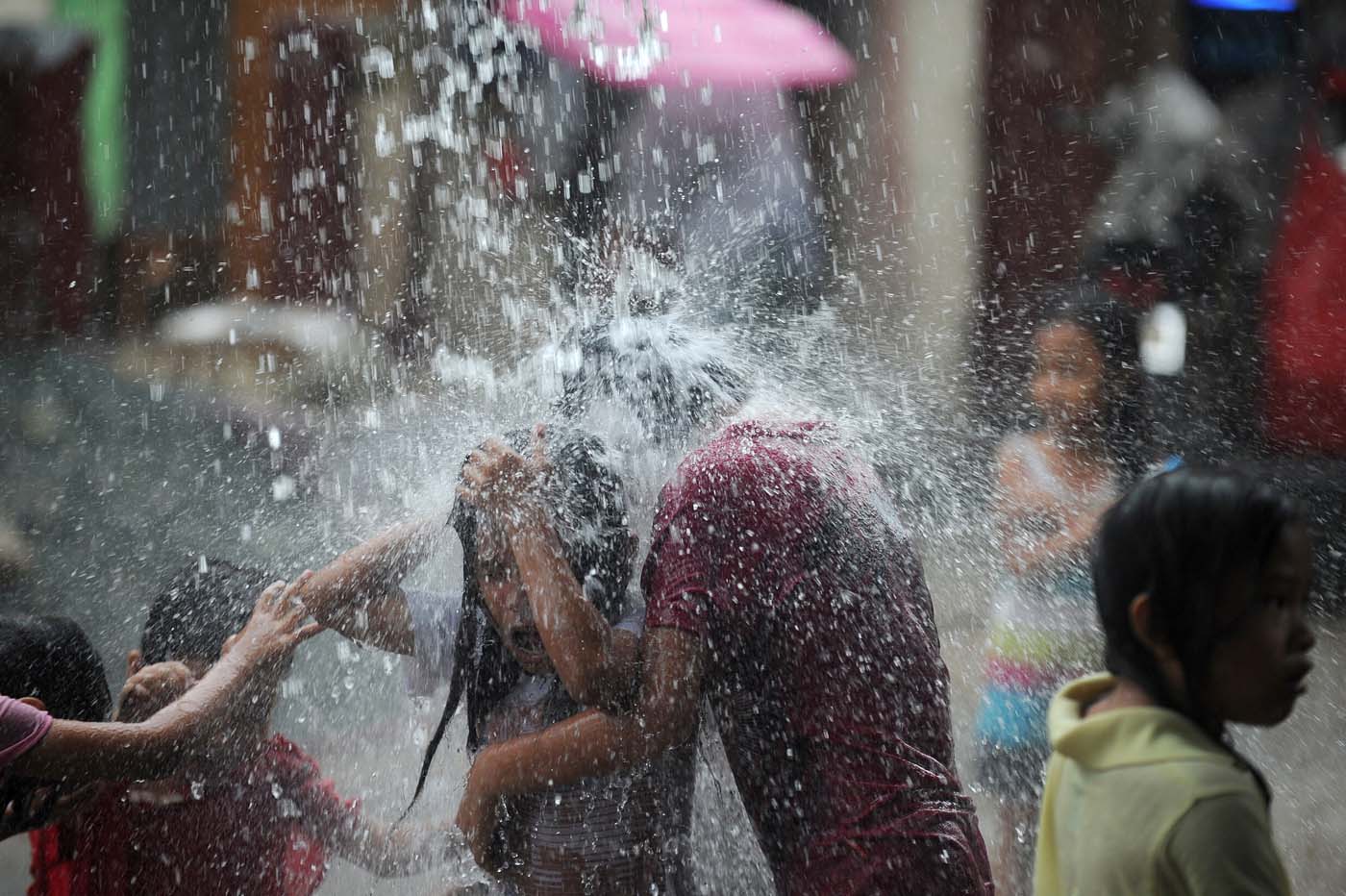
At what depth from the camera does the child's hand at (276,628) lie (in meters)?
1.80

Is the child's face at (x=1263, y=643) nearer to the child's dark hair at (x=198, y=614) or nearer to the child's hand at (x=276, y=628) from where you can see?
the child's hand at (x=276, y=628)

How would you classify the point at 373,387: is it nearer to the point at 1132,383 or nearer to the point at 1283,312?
the point at 1132,383

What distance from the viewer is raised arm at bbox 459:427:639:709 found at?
148cm

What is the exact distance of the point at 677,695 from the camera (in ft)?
4.71

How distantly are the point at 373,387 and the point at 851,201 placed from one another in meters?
2.56

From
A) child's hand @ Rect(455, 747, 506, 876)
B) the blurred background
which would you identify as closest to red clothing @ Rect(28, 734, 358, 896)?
child's hand @ Rect(455, 747, 506, 876)

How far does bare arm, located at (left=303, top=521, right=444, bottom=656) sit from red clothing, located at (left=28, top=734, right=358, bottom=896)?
263 mm

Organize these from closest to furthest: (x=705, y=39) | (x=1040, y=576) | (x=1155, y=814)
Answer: (x=1155, y=814) < (x=1040, y=576) < (x=705, y=39)

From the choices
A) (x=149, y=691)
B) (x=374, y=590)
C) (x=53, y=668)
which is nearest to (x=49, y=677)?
(x=53, y=668)

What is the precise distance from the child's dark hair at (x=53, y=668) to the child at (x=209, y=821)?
76 millimetres

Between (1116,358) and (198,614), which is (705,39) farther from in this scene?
(198,614)

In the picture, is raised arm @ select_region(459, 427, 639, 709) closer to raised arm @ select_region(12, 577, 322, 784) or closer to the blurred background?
raised arm @ select_region(12, 577, 322, 784)

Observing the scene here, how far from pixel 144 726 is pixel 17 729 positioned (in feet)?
0.60

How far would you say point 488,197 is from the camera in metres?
5.96
